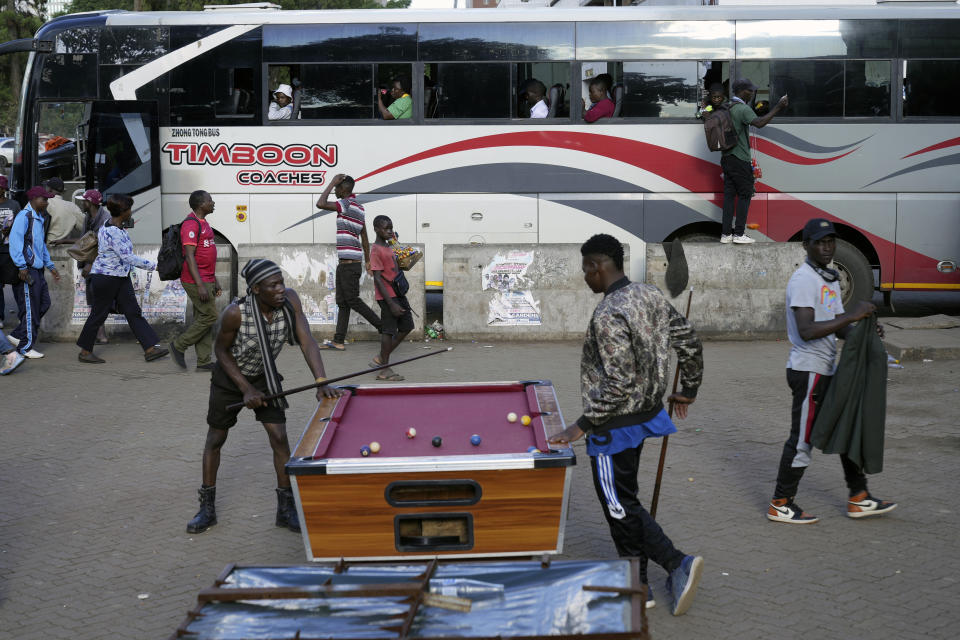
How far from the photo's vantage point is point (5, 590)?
232 inches

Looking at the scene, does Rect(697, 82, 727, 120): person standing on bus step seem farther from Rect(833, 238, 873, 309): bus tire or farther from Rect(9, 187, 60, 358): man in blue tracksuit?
Rect(9, 187, 60, 358): man in blue tracksuit

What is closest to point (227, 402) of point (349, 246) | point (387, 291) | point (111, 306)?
point (387, 291)

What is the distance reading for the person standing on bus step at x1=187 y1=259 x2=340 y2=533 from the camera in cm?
630

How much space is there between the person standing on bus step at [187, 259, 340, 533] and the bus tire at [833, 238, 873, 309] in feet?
32.3

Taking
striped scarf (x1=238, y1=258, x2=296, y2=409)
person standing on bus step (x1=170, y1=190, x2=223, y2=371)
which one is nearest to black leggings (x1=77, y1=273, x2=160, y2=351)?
person standing on bus step (x1=170, y1=190, x2=223, y2=371)

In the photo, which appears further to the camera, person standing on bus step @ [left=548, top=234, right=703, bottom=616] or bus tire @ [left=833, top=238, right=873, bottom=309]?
bus tire @ [left=833, top=238, right=873, bottom=309]

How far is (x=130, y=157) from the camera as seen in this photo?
1495cm

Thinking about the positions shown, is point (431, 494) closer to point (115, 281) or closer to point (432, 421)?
point (432, 421)

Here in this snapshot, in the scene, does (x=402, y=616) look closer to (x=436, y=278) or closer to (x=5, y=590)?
(x=5, y=590)

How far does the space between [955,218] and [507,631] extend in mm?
12828

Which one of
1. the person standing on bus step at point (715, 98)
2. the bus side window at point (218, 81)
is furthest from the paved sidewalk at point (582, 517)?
the bus side window at point (218, 81)

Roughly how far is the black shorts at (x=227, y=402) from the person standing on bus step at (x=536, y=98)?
9.02 m

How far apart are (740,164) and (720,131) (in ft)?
1.84

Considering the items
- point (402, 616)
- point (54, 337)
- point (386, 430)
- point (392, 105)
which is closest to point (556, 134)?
point (392, 105)
